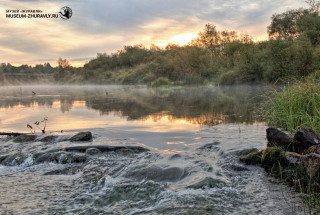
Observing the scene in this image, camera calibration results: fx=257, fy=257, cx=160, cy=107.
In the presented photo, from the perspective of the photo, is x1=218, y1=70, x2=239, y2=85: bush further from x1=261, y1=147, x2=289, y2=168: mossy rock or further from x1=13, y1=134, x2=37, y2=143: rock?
x1=261, y1=147, x2=289, y2=168: mossy rock

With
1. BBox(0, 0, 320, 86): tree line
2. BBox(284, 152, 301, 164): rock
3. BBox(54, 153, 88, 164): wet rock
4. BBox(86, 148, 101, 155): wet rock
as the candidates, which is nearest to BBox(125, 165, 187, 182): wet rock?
BBox(54, 153, 88, 164): wet rock

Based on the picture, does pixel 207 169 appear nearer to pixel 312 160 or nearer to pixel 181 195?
pixel 181 195

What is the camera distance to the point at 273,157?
4945 mm

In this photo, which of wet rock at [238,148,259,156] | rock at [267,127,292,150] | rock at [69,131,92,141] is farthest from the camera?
rock at [69,131,92,141]

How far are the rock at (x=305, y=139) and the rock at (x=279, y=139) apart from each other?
0.32m

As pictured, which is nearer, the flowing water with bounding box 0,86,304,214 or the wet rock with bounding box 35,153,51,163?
the flowing water with bounding box 0,86,304,214

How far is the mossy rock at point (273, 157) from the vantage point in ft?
15.9

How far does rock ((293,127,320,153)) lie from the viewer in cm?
445

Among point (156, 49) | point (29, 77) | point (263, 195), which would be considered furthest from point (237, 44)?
point (29, 77)

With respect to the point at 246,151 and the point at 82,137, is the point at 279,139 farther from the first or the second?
the point at 82,137

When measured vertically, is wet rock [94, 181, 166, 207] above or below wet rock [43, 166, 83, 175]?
below

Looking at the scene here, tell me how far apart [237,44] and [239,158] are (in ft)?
129

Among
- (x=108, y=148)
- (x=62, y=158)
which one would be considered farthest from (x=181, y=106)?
(x=62, y=158)

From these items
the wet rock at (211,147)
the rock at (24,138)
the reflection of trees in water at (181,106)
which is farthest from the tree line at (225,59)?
the rock at (24,138)
